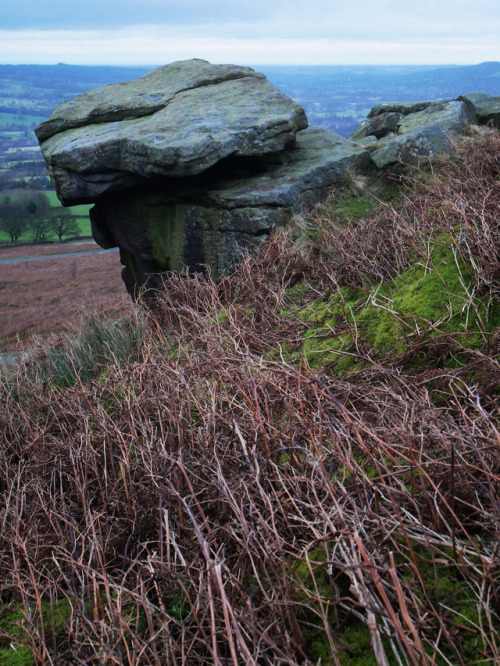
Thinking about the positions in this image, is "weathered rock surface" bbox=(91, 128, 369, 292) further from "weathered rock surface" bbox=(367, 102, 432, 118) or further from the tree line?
the tree line

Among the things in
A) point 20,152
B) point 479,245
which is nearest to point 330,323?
point 479,245

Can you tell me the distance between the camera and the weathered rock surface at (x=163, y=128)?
8.66 meters

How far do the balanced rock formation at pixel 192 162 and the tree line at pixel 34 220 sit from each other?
2081 inches

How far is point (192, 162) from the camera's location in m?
8.56

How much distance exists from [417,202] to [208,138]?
402 cm

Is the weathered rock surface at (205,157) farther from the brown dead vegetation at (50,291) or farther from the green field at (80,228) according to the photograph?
the green field at (80,228)

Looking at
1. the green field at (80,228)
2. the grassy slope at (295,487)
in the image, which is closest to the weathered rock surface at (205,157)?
the grassy slope at (295,487)

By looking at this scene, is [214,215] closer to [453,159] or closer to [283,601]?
[453,159]

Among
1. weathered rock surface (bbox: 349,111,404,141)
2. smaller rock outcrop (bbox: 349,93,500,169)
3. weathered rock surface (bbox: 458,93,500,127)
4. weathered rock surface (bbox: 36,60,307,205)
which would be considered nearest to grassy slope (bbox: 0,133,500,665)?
smaller rock outcrop (bbox: 349,93,500,169)

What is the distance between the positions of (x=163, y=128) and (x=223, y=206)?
1.79 meters

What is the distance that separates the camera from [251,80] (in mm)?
10859

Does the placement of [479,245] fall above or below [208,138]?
below

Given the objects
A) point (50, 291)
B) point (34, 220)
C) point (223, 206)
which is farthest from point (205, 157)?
point (34, 220)

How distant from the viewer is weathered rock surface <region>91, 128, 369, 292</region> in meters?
8.55
